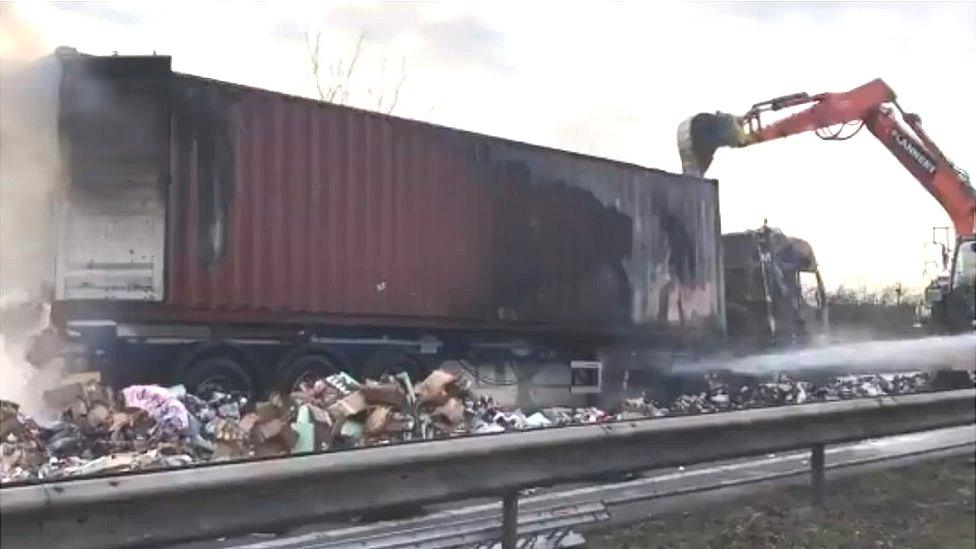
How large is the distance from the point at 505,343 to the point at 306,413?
6177 mm

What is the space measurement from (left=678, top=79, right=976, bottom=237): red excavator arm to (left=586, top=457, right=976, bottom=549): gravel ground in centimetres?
1253

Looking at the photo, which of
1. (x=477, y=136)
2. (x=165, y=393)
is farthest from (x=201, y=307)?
(x=477, y=136)

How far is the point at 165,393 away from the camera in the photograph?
10461 millimetres

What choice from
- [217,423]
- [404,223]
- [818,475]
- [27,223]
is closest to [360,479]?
[818,475]

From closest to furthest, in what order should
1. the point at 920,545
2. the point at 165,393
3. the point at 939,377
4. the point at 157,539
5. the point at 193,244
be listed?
the point at 157,539 < the point at 920,545 < the point at 165,393 < the point at 193,244 < the point at 939,377

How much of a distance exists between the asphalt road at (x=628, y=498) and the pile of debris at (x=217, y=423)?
0.73 metres

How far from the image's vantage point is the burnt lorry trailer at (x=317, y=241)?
11297 mm

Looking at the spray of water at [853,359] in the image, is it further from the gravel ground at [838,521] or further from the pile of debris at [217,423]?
the gravel ground at [838,521]

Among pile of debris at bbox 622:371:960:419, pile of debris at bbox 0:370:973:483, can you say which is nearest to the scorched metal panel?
pile of debris at bbox 622:371:960:419

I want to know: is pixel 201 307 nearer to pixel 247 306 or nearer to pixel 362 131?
pixel 247 306

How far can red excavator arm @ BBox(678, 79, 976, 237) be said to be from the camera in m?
19.5

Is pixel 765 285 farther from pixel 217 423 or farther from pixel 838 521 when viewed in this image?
pixel 838 521

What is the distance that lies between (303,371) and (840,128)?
1070 cm

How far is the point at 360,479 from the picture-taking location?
4.15 metres
